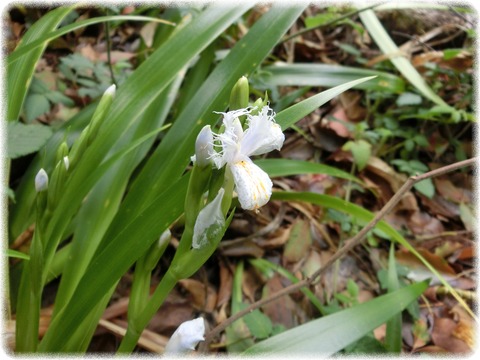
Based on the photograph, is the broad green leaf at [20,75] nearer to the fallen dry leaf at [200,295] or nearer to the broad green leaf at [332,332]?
the fallen dry leaf at [200,295]

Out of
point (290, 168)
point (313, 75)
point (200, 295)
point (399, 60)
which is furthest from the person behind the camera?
point (399, 60)

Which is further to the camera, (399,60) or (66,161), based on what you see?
(399,60)

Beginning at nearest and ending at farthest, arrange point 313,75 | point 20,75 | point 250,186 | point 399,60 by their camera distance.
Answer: point 250,186
point 20,75
point 313,75
point 399,60

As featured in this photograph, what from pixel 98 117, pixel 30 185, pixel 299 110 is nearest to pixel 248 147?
pixel 299 110

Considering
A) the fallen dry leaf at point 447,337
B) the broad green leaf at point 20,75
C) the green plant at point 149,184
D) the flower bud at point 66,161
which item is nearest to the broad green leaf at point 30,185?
the green plant at point 149,184

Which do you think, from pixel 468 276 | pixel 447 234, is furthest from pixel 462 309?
pixel 447 234

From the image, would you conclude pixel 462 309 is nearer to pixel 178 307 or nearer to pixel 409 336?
pixel 409 336

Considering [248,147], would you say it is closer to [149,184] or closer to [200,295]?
[149,184]
